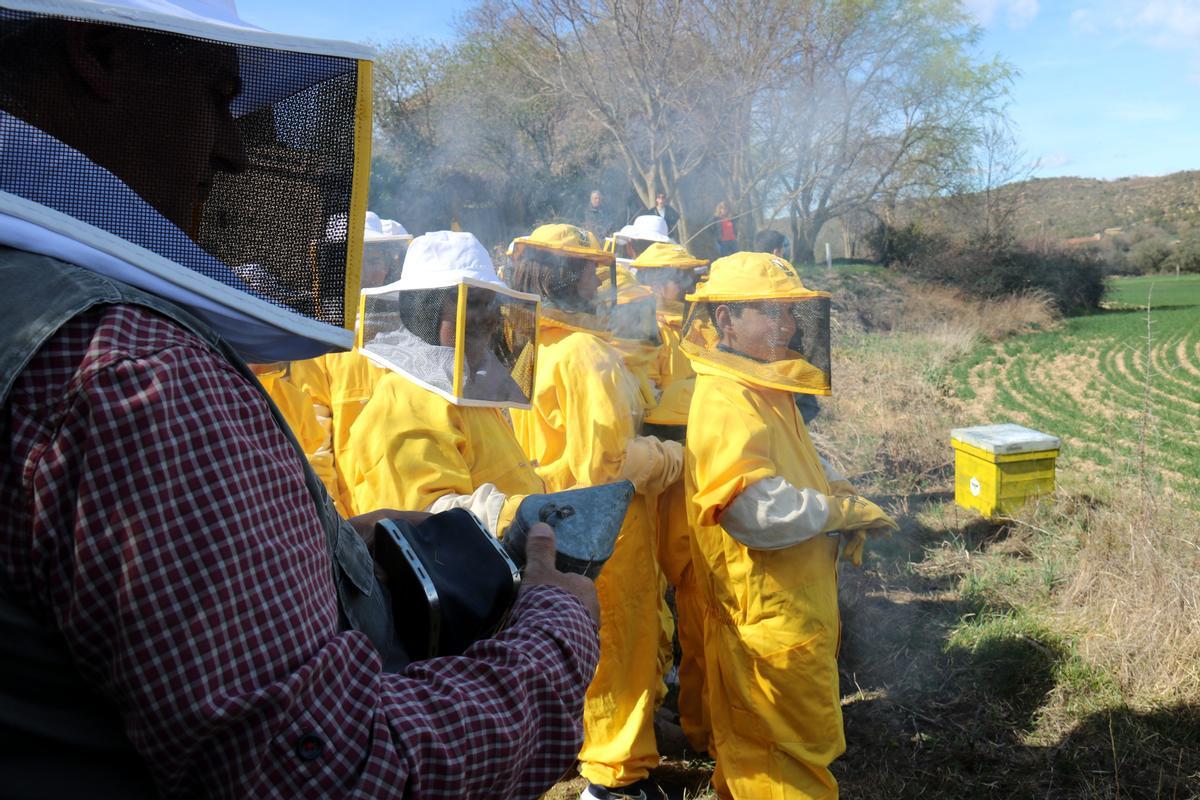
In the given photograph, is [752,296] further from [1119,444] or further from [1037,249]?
[1037,249]

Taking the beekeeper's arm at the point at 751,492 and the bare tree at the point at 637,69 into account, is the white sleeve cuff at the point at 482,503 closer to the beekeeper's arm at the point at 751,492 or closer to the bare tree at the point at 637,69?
the beekeeper's arm at the point at 751,492

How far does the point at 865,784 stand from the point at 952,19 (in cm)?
2158

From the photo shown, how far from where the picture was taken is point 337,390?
4.00 m

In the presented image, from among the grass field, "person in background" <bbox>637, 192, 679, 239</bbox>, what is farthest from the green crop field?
"person in background" <bbox>637, 192, 679, 239</bbox>

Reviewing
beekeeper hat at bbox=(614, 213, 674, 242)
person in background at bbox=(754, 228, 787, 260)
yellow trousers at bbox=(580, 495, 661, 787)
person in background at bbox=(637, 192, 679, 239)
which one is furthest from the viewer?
person in background at bbox=(637, 192, 679, 239)

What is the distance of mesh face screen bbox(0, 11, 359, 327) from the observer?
2.97 ft

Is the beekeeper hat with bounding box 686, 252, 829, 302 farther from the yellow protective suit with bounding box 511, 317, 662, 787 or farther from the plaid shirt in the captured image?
the plaid shirt

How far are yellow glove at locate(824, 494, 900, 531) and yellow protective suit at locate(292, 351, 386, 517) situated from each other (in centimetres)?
209

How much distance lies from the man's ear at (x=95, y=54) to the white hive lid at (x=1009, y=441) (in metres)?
5.98

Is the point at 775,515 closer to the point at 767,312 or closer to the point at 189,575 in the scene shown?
the point at 767,312

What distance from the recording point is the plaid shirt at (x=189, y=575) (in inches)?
30.0

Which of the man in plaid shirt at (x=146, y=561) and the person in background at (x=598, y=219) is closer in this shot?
the man in plaid shirt at (x=146, y=561)

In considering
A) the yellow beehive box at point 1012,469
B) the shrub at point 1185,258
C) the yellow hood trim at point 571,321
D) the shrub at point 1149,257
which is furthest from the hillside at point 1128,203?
the yellow hood trim at point 571,321

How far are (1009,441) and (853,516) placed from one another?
3497 millimetres
